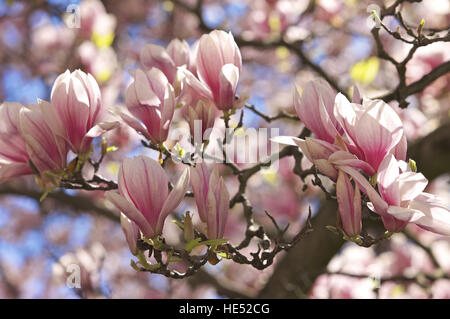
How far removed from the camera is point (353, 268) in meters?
2.66

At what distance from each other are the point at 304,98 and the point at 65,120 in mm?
Result: 531

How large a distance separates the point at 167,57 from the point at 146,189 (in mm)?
446

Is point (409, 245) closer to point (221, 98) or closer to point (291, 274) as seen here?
point (291, 274)

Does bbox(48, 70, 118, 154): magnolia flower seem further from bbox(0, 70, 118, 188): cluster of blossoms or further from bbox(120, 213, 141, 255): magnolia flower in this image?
bbox(120, 213, 141, 255): magnolia flower

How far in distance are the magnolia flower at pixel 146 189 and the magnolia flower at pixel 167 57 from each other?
A: 15.0 inches

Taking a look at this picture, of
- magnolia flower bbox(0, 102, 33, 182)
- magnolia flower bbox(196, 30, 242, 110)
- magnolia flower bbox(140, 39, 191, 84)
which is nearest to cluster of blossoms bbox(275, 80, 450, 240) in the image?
magnolia flower bbox(196, 30, 242, 110)

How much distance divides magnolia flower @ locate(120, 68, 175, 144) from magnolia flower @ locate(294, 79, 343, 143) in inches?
11.6

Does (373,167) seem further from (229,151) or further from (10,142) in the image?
(10,142)

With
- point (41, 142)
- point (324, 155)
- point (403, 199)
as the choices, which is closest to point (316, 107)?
point (324, 155)

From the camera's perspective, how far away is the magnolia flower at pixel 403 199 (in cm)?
92

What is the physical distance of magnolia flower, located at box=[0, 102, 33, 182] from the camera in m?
1.15

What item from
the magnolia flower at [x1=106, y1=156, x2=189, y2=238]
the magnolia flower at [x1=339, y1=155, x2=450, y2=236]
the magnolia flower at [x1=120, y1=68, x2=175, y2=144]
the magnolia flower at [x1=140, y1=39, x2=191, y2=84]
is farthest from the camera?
the magnolia flower at [x1=140, y1=39, x2=191, y2=84]

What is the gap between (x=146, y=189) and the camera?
1060 mm
